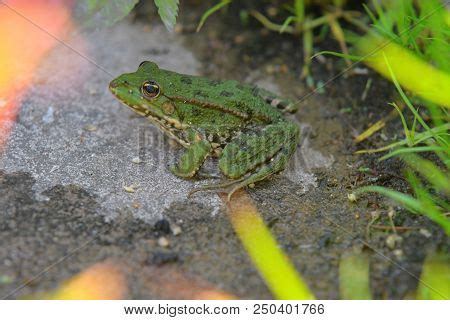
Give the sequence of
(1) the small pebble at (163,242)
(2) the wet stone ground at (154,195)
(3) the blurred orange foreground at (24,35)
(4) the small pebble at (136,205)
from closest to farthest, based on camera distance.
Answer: (2) the wet stone ground at (154,195)
(1) the small pebble at (163,242)
(4) the small pebble at (136,205)
(3) the blurred orange foreground at (24,35)

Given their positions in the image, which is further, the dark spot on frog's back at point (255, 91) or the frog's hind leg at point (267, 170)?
the dark spot on frog's back at point (255, 91)

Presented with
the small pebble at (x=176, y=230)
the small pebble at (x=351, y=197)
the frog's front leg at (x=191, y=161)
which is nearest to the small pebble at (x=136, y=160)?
the frog's front leg at (x=191, y=161)

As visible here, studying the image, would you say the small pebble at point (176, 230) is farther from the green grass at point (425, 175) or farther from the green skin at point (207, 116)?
the green grass at point (425, 175)

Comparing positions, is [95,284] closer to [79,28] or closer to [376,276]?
[376,276]

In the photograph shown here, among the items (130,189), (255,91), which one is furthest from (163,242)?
(255,91)

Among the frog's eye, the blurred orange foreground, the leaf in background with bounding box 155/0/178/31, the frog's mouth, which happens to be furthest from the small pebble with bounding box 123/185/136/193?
the blurred orange foreground

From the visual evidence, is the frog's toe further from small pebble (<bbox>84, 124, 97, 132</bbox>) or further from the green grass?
the green grass
